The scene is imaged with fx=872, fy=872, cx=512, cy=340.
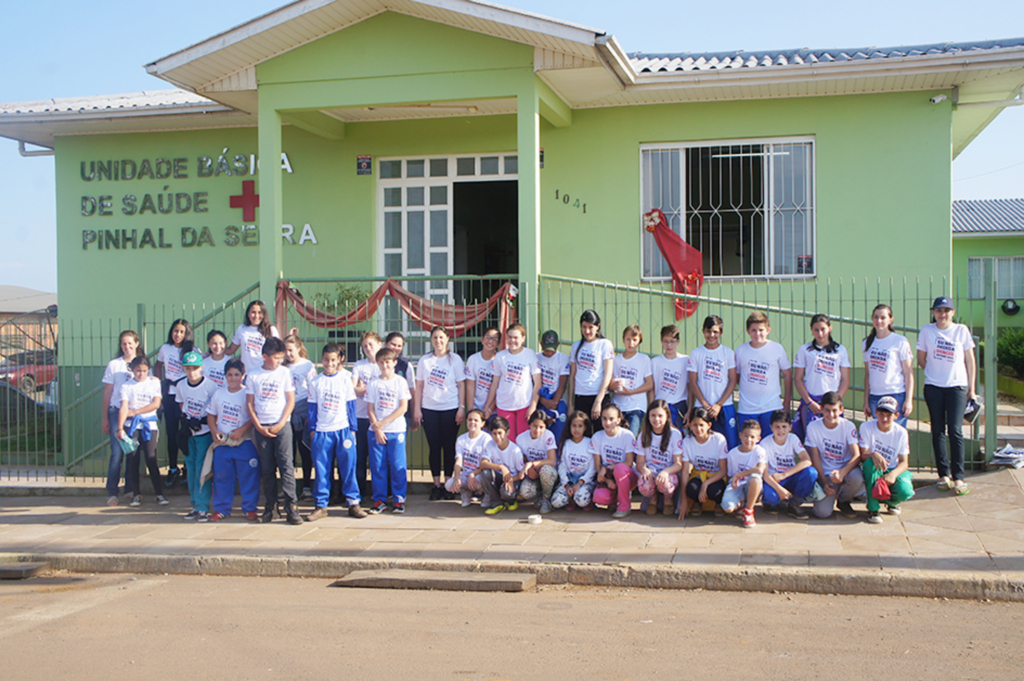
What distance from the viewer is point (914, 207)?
396 inches

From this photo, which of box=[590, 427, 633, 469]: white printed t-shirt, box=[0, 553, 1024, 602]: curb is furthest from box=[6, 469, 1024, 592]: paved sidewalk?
box=[590, 427, 633, 469]: white printed t-shirt

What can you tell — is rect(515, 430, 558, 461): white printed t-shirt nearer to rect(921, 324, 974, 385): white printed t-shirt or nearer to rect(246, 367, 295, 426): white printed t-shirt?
rect(246, 367, 295, 426): white printed t-shirt

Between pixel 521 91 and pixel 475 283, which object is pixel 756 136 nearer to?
pixel 521 91

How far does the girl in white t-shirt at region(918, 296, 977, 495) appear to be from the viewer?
7.58 m

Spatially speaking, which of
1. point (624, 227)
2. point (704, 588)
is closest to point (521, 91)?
point (624, 227)

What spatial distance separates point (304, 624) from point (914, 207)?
822cm

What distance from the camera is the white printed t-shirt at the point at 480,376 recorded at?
8.59m

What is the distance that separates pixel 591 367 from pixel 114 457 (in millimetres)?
5049

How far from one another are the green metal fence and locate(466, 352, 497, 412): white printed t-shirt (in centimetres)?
88

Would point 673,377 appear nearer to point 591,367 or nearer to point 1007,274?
point 591,367

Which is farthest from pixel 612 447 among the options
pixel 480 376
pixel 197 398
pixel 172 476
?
pixel 172 476

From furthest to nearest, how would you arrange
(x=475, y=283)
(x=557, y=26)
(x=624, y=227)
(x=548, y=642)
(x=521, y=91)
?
1. (x=475, y=283)
2. (x=624, y=227)
3. (x=521, y=91)
4. (x=557, y=26)
5. (x=548, y=642)

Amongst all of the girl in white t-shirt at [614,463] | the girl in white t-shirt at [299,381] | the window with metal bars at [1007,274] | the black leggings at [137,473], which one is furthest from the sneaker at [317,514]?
the window with metal bars at [1007,274]

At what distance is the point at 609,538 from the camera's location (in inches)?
275
